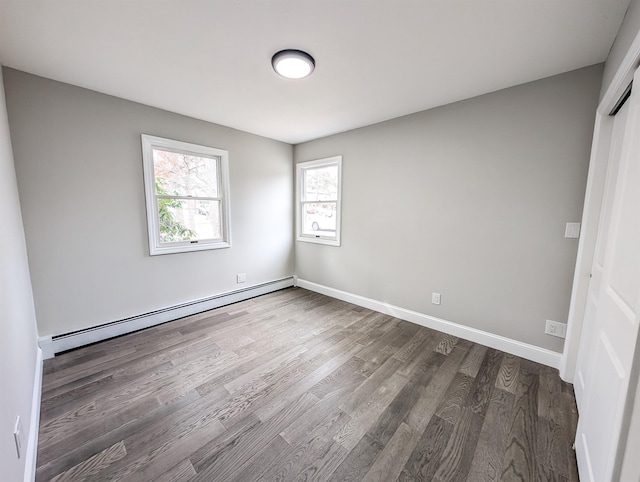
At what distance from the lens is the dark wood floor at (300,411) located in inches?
53.1

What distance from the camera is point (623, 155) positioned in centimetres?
129

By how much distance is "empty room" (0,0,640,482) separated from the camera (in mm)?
1358

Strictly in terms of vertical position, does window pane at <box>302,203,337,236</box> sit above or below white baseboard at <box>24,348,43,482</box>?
above

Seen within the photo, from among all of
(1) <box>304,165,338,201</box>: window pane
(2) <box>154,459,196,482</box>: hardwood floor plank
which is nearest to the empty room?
(2) <box>154,459,196,482</box>: hardwood floor plank

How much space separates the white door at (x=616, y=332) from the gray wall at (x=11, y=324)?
2240 millimetres

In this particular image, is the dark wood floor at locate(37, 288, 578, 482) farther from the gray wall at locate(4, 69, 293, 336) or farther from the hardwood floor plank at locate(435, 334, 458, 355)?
the gray wall at locate(4, 69, 293, 336)

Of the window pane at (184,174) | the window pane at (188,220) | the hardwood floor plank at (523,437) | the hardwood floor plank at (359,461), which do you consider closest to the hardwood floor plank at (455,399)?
the hardwood floor plank at (523,437)

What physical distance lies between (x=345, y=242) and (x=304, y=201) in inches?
43.5

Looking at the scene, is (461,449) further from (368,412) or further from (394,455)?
(368,412)

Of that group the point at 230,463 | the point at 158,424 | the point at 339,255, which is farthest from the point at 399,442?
the point at 339,255

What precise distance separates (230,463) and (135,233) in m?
2.44

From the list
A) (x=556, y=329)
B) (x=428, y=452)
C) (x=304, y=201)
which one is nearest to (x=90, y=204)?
(x=304, y=201)

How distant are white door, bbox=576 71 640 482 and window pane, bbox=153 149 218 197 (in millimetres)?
3678

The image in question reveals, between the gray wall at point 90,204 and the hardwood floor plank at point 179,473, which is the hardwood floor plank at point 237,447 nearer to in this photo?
the hardwood floor plank at point 179,473
